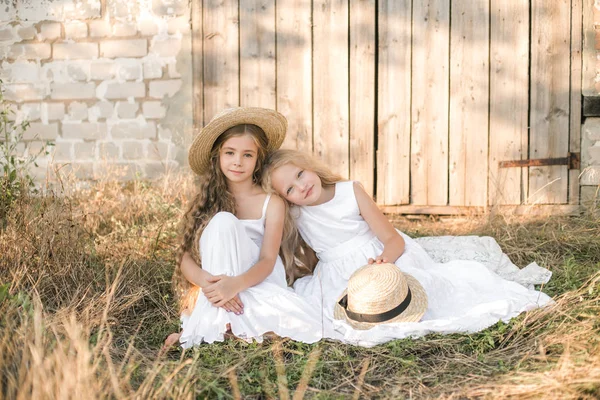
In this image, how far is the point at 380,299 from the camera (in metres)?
2.50

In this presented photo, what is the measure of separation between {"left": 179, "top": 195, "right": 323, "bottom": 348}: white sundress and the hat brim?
0.11m

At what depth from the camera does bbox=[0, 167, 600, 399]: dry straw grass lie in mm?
1836

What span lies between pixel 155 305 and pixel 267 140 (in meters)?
1.02

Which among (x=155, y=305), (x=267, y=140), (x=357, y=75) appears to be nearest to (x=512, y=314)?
(x=267, y=140)

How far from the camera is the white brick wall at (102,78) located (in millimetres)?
4844

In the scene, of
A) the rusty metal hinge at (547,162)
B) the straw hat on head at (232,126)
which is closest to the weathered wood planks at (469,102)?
the rusty metal hinge at (547,162)

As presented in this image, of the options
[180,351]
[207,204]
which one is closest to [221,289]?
[180,351]

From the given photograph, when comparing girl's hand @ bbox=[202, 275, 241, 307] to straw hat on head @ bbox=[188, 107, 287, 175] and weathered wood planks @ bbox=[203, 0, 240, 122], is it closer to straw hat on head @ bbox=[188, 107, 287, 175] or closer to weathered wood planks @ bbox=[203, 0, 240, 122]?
straw hat on head @ bbox=[188, 107, 287, 175]

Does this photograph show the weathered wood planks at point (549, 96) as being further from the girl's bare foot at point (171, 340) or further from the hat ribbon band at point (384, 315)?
the girl's bare foot at point (171, 340)

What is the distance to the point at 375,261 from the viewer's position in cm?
289

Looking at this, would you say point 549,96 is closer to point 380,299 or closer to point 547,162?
point 547,162

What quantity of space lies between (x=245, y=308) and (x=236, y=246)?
11.0 inches

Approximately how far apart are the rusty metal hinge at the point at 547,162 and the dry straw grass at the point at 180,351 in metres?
0.61

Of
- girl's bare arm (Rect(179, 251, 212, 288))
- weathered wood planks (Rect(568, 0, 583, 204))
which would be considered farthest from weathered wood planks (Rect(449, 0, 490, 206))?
girl's bare arm (Rect(179, 251, 212, 288))
